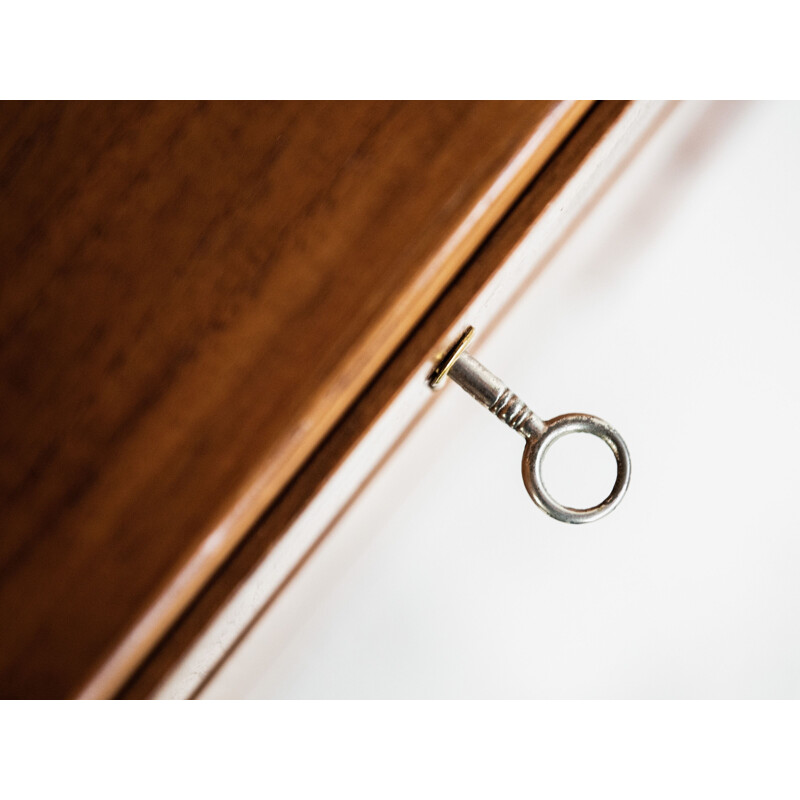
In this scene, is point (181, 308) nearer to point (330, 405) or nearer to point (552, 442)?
point (330, 405)

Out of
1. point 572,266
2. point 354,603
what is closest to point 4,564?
point 354,603

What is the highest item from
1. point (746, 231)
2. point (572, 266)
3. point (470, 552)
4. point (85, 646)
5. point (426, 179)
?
point (746, 231)

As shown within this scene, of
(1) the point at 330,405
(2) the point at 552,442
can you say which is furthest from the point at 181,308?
(2) the point at 552,442

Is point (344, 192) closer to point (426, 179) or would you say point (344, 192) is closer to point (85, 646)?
point (426, 179)
